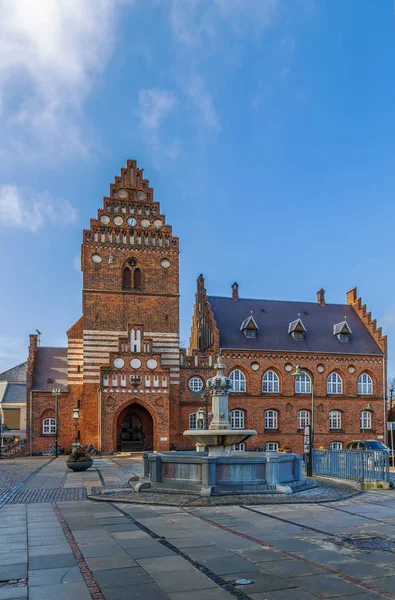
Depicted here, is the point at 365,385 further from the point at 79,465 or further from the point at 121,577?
the point at 121,577

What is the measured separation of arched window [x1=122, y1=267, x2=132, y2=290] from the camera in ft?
156

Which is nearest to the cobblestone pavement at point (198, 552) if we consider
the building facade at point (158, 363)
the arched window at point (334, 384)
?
the building facade at point (158, 363)

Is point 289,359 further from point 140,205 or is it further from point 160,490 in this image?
point 160,490

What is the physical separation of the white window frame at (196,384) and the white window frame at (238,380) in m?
2.66

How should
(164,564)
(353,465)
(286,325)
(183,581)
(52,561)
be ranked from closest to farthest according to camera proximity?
(183,581), (164,564), (52,561), (353,465), (286,325)

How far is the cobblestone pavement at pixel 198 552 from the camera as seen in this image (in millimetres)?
8234

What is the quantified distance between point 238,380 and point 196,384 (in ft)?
11.9

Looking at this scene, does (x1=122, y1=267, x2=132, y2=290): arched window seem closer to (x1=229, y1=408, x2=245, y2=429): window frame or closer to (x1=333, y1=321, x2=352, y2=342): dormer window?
(x1=229, y1=408, x2=245, y2=429): window frame

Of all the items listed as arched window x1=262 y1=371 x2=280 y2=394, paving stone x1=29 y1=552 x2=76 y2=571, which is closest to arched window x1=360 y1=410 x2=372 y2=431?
arched window x1=262 y1=371 x2=280 y2=394

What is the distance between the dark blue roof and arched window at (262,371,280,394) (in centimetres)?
224

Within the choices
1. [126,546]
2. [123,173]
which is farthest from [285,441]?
[126,546]

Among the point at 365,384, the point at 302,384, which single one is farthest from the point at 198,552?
the point at 365,384

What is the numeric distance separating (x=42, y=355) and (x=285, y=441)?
73.7 feet

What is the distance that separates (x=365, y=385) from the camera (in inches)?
2039
